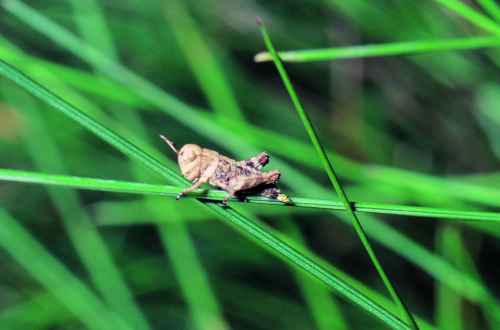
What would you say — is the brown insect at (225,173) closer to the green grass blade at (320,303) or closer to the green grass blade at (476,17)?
the green grass blade at (476,17)

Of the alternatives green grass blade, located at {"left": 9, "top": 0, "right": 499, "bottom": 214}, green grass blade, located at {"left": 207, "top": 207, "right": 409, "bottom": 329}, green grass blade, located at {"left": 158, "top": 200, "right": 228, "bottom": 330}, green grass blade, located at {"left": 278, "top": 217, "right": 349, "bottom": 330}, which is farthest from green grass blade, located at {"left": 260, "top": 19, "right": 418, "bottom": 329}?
green grass blade, located at {"left": 158, "top": 200, "right": 228, "bottom": 330}

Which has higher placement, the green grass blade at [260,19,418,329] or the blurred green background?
the blurred green background

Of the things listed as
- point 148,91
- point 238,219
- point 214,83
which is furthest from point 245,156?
point 238,219

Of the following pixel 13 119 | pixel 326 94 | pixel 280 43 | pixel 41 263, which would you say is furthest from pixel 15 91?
pixel 326 94

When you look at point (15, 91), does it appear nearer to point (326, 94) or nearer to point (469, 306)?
point (326, 94)

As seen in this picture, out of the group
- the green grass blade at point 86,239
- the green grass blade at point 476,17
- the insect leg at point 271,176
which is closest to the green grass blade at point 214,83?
the green grass blade at point 86,239

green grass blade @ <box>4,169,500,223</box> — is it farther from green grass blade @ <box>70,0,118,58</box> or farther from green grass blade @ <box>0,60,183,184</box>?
green grass blade @ <box>70,0,118,58</box>
